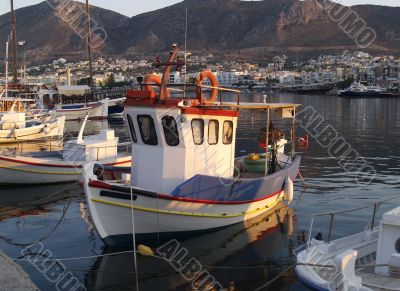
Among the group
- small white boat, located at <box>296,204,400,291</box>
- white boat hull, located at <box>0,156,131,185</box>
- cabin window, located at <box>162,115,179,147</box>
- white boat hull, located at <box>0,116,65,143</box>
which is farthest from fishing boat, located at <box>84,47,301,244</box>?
white boat hull, located at <box>0,116,65,143</box>

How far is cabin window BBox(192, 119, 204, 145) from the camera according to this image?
14.6 metres

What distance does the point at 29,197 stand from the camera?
2059 cm

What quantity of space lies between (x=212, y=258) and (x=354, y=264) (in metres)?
4.65

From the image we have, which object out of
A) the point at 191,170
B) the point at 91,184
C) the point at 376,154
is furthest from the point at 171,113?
the point at 376,154

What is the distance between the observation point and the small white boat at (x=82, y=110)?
197 feet

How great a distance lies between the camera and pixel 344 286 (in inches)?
360

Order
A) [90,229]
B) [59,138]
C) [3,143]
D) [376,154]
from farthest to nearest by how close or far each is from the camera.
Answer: [59,138] → [3,143] → [376,154] → [90,229]

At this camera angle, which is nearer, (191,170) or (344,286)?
(344,286)

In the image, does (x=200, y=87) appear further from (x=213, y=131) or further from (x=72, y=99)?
(x=72, y=99)

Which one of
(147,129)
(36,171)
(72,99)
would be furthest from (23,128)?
(72,99)

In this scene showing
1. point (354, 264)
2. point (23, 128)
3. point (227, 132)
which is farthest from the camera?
point (23, 128)

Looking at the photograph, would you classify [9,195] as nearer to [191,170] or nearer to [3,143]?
[191,170]

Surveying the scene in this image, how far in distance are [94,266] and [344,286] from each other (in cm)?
640

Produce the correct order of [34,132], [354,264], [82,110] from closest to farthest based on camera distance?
[354,264] → [34,132] → [82,110]
